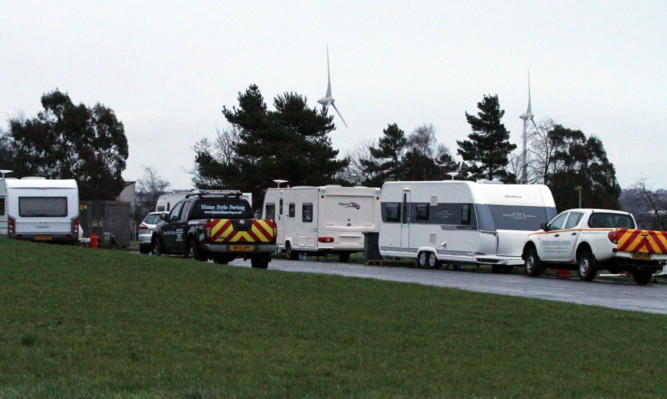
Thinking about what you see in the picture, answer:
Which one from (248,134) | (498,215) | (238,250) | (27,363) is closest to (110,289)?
(27,363)

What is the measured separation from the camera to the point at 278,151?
63.8 meters

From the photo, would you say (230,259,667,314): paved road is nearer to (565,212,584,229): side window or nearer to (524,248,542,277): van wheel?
(524,248,542,277): van wheel

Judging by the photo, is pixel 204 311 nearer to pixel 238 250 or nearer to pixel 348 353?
pixel 348 353

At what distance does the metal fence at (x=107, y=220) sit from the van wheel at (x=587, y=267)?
28.3 m

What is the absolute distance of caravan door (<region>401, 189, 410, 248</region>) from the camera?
32938mm

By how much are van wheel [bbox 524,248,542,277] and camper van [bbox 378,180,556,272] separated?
59.7 inches

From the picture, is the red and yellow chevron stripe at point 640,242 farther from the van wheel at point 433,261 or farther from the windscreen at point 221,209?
the windscreen at point 221,209

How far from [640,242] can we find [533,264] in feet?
12.7

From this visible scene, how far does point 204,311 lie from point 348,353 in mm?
3054

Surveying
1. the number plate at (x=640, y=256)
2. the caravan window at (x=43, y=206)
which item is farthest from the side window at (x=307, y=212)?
the number plate at (x=640, y=256)

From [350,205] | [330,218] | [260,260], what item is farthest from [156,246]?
[350,205]

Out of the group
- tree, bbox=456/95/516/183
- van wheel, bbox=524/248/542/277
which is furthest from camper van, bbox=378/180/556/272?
tree, bbox=456/95/516/183

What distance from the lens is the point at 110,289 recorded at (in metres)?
13.3

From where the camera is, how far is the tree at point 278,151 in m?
63.4
